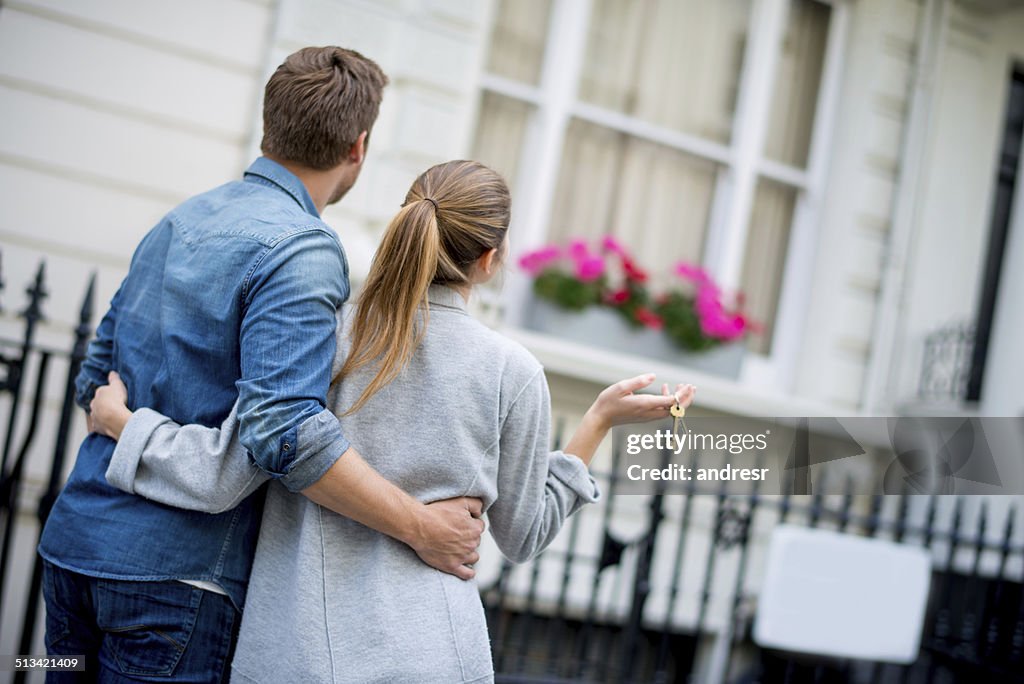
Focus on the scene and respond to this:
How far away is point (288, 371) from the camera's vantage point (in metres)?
1.46

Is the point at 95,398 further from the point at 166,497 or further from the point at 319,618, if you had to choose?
the point at 319,618

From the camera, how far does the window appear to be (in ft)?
17.3

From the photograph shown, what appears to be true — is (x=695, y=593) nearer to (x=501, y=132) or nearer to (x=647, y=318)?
(x=647, y=318)

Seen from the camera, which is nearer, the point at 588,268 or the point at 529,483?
the point at 529,483

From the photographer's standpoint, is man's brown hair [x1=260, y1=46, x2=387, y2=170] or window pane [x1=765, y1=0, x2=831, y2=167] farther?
window pane [x1=765, y1=0, x2=831, y2=167]

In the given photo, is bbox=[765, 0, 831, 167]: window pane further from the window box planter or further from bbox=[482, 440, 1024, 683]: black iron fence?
bbox=[482, 440, 1024, 683]: black iron fence

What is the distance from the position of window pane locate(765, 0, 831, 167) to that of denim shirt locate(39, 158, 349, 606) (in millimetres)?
4768

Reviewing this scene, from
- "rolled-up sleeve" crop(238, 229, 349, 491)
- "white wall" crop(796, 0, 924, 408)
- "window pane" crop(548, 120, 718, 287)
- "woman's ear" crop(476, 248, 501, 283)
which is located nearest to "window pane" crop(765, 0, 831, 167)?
"white wall" crop(796, 0, 924, 408)

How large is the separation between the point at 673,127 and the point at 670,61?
15.3 inches

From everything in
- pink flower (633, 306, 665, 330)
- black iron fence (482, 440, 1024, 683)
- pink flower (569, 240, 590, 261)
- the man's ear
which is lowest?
black iron fence (482, 440, 1024, 683)

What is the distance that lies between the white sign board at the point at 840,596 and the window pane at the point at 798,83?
112 inches

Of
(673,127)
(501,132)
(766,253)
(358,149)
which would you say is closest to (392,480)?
(358,149)

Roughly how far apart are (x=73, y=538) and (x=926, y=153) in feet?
18.3

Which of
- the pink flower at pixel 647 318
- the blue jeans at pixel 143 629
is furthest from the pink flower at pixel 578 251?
the blue jeans at pixel 143 629
